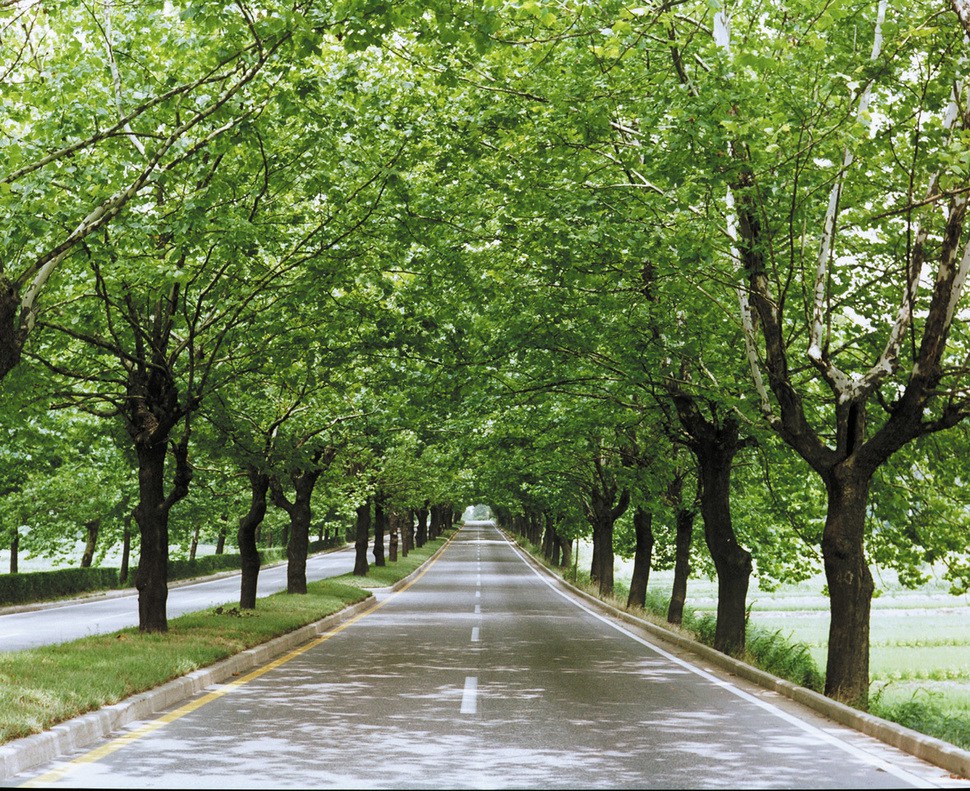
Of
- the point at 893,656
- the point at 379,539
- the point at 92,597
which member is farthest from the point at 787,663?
the point at 379,539

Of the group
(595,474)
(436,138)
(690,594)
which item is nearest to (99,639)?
(436,138)

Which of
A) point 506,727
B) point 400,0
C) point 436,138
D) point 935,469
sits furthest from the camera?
point 935,469

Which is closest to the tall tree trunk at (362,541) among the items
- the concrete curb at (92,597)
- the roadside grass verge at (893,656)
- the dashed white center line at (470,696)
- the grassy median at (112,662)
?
the concrete curb at (92,597)

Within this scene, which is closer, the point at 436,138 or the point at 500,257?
the point at 436,138

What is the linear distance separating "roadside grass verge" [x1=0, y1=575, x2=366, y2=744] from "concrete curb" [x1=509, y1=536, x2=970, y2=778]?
23.1ft

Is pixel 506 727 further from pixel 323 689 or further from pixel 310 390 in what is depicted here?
pixel 310 390

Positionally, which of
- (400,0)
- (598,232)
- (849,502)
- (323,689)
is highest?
(400,0)

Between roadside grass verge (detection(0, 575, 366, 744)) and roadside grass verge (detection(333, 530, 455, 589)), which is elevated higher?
roadside grass verge (detection(0, 575, 366, 744))

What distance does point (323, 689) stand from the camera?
37.6ft

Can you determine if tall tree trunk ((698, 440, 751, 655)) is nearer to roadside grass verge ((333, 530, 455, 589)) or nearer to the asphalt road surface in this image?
the asphalt road surface

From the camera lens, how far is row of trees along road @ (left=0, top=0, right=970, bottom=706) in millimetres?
10195

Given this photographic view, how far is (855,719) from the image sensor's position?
30.7 feet

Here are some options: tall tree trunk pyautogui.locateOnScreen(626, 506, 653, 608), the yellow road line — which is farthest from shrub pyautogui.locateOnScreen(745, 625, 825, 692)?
tall tree trunk pyautogui.locateOnScreen(626, 506, 653, 608)

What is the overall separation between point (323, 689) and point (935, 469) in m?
11.4
